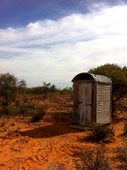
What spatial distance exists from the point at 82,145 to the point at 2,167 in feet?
9.51

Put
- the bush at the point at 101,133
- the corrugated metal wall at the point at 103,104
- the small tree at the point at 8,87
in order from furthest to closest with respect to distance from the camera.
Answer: the small tree at the point at 8,87
the corrugated metal wall at the point at 103,104
the bush at the point at 101,133

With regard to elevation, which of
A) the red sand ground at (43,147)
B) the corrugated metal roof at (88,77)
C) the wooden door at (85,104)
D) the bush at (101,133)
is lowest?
the red sand ground at (43,147)

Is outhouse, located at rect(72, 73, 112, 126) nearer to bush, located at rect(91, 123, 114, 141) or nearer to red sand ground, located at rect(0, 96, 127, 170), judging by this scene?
red sand ground, located at rect(0, 96, 127, 170)

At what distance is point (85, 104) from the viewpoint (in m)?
10.4

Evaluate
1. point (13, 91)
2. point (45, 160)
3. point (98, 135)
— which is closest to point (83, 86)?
point (98, 135)

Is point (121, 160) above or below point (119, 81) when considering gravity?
below

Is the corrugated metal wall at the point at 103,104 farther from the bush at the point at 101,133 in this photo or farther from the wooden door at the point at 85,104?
the bush at the point at 101,133

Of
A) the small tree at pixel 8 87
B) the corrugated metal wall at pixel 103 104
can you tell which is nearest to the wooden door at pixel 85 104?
the corrugated metal wall at pixel 103 104

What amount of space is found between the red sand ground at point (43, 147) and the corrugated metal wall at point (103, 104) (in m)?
1.31

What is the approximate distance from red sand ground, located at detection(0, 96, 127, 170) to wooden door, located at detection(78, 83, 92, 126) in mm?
742

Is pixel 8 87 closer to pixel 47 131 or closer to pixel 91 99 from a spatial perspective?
pixel 47 131

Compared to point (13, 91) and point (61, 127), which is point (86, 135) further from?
point (13, 91)

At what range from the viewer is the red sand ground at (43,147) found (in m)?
5.66

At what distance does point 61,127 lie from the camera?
1069 cm
